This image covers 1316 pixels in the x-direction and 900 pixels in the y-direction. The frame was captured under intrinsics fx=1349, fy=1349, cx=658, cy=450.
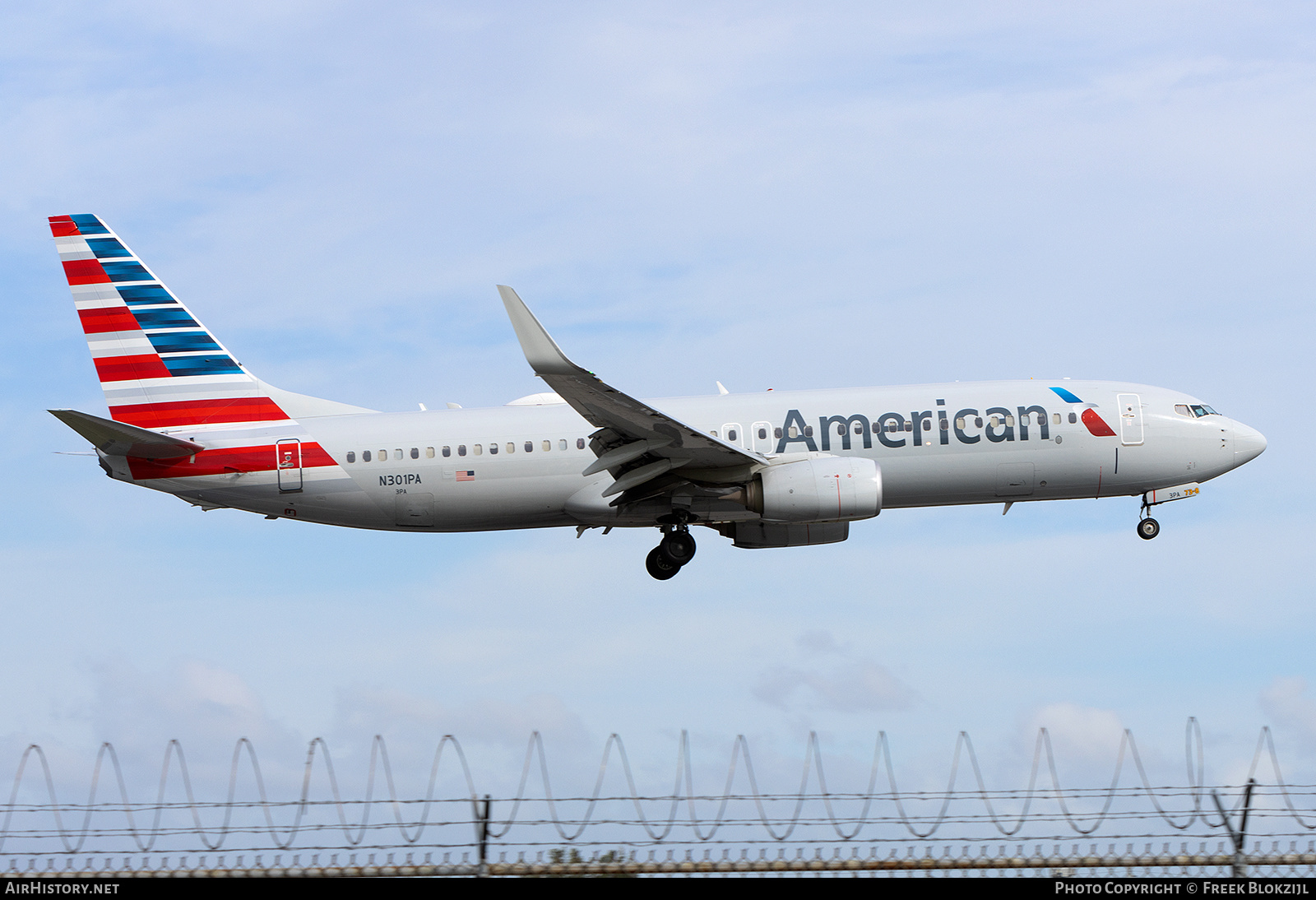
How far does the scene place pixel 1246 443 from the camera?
37219 mm

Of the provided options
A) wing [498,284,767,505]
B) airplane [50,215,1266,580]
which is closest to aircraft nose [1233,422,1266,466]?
airplane [50,215,1266,580]

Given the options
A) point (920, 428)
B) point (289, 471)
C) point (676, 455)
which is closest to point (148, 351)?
point (289, 471)

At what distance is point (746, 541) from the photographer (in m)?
38.3

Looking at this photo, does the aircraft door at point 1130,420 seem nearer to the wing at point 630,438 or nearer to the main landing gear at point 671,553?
the wing at point 630,438

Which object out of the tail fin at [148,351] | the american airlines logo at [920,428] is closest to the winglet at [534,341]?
the american airlines logo at [920,428]

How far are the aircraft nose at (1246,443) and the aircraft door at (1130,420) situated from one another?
3.06m

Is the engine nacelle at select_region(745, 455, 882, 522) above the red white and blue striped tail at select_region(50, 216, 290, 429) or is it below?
below

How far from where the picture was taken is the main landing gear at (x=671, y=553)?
3638cm

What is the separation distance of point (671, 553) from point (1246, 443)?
1616 centimetres

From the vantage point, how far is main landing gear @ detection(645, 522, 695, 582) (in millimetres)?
36375

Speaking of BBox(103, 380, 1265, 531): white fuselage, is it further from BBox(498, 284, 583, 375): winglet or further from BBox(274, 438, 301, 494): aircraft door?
BBox(498, 284, 583, 375): winglet

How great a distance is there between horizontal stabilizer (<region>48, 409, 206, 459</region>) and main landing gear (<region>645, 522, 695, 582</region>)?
40.9 ft

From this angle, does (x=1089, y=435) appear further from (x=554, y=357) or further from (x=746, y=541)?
(x=554, y=357)
